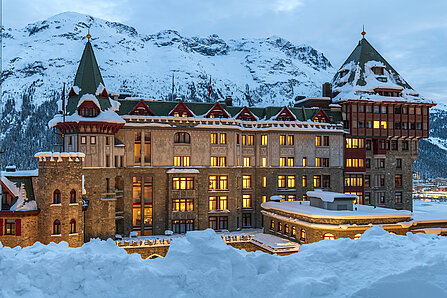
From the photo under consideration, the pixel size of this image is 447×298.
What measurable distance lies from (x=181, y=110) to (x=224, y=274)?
36.0 metres

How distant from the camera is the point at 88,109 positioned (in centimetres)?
4022

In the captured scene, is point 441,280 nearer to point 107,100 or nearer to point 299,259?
point 299,259

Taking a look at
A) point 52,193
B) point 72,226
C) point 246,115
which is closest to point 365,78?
point 246,115

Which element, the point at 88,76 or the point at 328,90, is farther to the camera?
the point at 328,90

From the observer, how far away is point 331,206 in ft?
125

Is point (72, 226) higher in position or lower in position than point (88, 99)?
lower

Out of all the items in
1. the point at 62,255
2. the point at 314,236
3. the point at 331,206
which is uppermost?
the point at 62,255

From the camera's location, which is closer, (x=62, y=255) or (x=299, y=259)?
(x=62, y=255)

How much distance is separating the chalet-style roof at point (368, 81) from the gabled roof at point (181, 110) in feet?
76.4

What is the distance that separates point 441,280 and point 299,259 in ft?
14.0

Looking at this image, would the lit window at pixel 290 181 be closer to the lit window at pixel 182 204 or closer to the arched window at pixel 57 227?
the lit window at pixel 182 204

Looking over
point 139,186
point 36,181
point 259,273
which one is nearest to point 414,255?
point 259,273

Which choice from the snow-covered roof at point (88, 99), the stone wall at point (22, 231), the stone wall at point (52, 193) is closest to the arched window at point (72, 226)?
the stone wall at point (52, 193)

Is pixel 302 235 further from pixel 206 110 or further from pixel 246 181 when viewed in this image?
pixel 206 110
